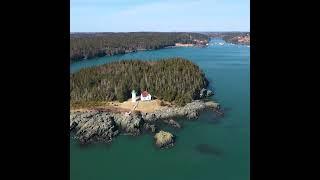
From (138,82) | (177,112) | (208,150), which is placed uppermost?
(138,82)

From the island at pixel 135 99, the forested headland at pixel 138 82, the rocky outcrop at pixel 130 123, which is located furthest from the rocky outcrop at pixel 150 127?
the forested headland at pixel 138 82

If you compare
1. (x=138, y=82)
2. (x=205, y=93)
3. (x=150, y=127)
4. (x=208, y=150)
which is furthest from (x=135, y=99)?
(x=208, y=150)

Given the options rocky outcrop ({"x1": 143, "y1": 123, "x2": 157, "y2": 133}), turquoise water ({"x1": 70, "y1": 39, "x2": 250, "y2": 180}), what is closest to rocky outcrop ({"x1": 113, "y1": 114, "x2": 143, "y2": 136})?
rocky outcrop ({"x1": 143, "y1": 123, "x2": 157, "y2": 133})

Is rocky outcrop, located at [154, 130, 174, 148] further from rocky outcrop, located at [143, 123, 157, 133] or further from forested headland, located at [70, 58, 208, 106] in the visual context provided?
forested headland, located at [70, 58, 208, 106]

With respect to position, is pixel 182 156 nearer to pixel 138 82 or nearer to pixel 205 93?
pixel 138 82

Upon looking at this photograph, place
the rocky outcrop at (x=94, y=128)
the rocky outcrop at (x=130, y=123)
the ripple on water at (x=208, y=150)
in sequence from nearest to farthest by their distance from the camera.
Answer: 1. the ripple on water at (x=208, y=150)
2. the rocky outcrop at (x=94, y=128)
3. the rocky outcrop at (x=130, y=123)

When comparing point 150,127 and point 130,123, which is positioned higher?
point 130,123

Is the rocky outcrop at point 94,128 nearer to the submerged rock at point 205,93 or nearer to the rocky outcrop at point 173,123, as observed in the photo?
the rocky outcrop at point 173,123
